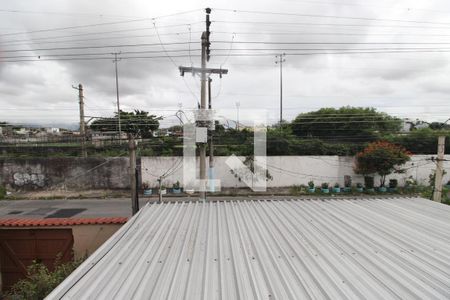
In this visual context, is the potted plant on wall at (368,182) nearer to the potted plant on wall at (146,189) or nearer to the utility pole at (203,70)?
the utility pole at (203,70)

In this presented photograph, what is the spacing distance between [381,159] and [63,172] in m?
20.4

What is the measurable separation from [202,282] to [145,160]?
1443 cm

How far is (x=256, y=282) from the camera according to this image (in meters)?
2.39

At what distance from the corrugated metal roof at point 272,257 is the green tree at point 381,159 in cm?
1143

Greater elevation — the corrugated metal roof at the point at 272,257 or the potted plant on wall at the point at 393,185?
the corrugated metal roof at the point at 272,257

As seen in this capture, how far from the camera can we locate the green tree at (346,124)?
25.1 metres

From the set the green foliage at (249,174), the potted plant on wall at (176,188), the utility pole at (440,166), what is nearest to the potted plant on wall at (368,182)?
the green foliage at (249,174)

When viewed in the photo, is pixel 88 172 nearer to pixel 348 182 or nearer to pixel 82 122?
pixel 82 122

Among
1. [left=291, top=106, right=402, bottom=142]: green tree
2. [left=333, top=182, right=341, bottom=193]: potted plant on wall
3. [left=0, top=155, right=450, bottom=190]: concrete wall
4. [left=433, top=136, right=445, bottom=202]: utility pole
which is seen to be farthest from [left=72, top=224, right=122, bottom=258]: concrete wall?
[left=291, top=106, right=402, bottom=142]: green tree

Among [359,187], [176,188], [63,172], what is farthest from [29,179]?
[359,187]

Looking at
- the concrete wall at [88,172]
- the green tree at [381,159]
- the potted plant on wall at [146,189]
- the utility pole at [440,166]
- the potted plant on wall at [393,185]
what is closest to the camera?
the utility pole at [440,166]

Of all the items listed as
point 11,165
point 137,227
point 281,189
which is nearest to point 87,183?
point 11,165

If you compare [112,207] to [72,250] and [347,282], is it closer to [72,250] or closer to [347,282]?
[72,250]

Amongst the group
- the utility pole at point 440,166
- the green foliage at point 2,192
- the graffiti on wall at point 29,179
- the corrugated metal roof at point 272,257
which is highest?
the utility pole at point 440,166
